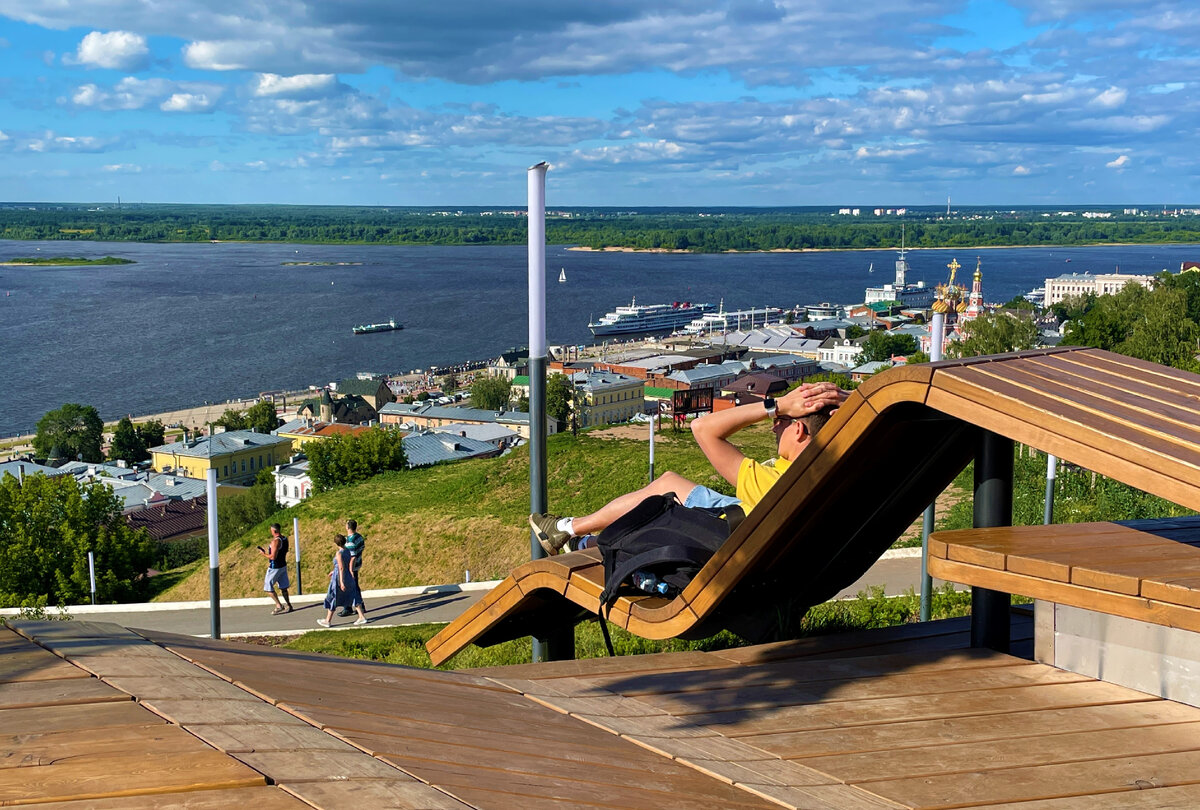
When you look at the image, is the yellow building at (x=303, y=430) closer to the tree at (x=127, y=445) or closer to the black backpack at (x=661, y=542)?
the tree at (x=127, y=445)

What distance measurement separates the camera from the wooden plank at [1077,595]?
7.53 ft

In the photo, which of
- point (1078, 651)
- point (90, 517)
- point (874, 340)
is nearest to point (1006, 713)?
point (1078, 651)

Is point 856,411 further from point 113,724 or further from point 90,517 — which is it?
point 90,517

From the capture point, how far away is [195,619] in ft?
31.8

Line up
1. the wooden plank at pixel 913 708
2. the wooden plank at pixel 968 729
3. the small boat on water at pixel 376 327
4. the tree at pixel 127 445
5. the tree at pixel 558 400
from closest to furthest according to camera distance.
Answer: the wooden plank at pixel 968 729 < the wooden plank at pixel 913 708 < the tree at pixel 558 400 < the tree at pixel 127 445 < the small boat on water at pixel 376 327

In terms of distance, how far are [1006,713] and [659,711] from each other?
36.7 inches

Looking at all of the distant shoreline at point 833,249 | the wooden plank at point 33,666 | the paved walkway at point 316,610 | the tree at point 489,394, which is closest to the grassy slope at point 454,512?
the paved walkway at point 316,610

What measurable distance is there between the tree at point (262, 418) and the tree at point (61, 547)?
28.9 metres

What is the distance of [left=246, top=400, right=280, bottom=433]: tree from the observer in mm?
53188

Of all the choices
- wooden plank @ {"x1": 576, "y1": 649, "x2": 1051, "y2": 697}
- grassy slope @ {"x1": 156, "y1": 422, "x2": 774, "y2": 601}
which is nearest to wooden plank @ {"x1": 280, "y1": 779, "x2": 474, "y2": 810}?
wooden plank @ {"x1": 576, "y1": 649, "x2": 1051, "y2": 697}

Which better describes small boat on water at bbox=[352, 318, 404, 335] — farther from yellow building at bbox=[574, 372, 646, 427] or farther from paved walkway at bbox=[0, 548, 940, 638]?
paved walkway at bbox=[0, 548, 940, 638]

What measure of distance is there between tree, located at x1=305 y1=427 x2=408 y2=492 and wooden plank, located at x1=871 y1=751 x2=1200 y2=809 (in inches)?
1016

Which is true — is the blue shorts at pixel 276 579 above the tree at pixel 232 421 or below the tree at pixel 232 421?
above

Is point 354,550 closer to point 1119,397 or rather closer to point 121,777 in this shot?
point 1119,397
